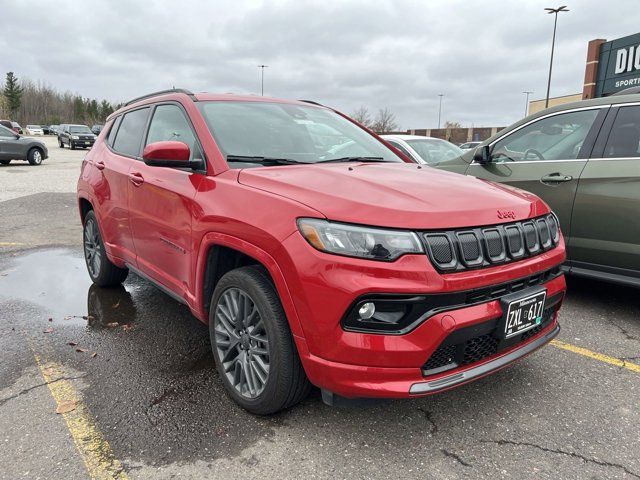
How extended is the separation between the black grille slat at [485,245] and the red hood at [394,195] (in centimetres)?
4

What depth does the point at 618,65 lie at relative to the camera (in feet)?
77.0

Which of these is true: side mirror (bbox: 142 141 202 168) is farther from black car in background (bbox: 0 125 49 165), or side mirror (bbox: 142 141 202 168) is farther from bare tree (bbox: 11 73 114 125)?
bare tree (bbox: 11 73 114 125)

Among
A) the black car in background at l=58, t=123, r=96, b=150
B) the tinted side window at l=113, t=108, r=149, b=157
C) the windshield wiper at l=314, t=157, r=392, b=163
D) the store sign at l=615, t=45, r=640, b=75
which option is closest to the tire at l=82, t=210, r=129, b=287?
the tinted side window at l=113, t=108, r=149, b=157

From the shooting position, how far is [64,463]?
2254mm

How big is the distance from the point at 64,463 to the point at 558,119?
4.56 m

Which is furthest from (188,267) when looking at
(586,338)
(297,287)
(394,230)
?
(586,338)

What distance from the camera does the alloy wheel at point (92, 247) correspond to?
4707 millimetres

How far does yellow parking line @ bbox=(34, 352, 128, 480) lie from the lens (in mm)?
2207

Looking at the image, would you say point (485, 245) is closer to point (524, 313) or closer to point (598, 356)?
point (524, 313)

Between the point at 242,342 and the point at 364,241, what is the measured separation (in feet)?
3.20

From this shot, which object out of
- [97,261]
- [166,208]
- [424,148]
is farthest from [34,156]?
[166,208]

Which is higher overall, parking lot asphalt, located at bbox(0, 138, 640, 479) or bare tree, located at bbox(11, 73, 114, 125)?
bare tree, located at bbox(11, 73, 114, 125)

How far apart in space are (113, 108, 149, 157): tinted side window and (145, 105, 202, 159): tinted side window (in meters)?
0.20

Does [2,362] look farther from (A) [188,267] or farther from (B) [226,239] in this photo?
(B) [226,239]
